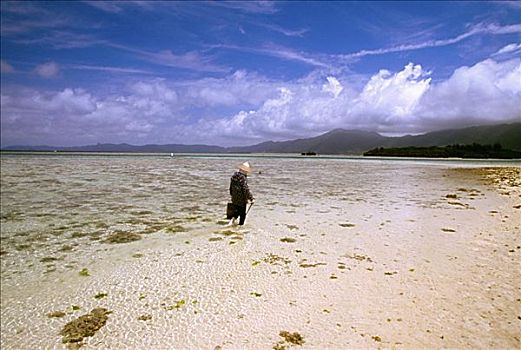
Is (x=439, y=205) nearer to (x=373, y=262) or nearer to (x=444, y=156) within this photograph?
(x=373, y=262)

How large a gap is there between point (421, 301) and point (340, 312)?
1.54m

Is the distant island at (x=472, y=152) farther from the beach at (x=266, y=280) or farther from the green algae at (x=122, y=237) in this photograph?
the green algae at (x=122, y=237)

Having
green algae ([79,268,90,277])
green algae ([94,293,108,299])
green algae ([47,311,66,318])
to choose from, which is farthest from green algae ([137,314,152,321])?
green algae ([79,268,90,277])

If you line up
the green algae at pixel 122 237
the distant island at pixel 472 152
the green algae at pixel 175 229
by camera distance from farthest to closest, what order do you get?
the distant island at pixel 472 152, the green algae at pixel 175 229, the green algae at pixel 122 237

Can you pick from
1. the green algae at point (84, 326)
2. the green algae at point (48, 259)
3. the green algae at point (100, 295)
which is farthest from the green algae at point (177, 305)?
the green algae at point (48, 259)

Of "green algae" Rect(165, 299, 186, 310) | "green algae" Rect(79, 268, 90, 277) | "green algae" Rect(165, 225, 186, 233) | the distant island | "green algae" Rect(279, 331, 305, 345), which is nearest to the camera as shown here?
"green algae" Rect(279, 331, 305, 345)

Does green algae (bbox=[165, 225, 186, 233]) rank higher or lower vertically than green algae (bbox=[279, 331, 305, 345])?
higher

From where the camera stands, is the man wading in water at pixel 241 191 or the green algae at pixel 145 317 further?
the man wading in water at pixel 241 191

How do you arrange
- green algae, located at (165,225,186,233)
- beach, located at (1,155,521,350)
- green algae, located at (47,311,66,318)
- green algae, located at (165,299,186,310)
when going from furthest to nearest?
green algae, located at (165,225,186,233), green algae, located at (165,299,186,310), green algae, located at (47,311,66,318), beach, located at (1,155,521,350)

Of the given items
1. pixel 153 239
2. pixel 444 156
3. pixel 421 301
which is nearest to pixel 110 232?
pixel 153 239

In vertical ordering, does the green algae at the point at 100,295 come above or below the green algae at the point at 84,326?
above

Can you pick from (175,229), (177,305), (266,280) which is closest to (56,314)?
(177,305)

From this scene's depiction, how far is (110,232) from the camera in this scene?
35.6 feet

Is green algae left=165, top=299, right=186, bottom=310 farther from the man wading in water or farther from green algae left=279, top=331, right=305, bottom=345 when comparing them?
the man wading in water
